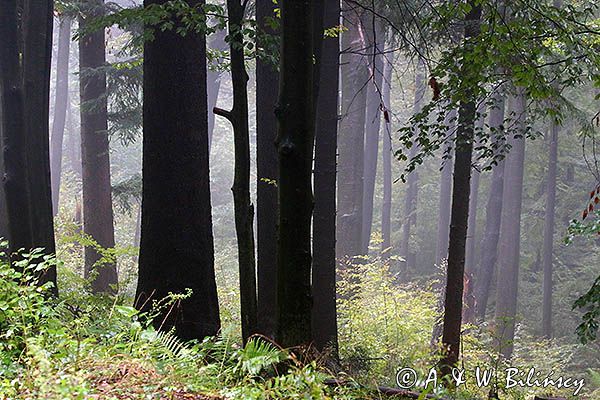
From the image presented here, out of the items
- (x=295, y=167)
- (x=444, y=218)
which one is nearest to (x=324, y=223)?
Answer: (x=295, y=167)

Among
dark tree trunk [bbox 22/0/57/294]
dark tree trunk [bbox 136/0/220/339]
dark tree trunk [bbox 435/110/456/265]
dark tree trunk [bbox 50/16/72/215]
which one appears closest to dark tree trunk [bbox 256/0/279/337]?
dark tree trunk [bbox 136/0/220/339]

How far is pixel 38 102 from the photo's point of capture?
889cm

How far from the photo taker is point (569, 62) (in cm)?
616

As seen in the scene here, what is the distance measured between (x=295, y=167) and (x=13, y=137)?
4950 millimetres

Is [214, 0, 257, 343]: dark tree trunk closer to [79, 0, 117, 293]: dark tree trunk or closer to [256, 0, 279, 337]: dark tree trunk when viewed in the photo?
[256, 0, 279, 337]: dark tree trunk

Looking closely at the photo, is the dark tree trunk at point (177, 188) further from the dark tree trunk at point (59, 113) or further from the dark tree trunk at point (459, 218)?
the dark tree trunk at point (59, 113)

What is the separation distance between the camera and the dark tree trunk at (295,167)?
463 centimetres

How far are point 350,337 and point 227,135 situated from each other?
4174 cm

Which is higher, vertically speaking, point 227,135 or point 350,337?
point 227,135

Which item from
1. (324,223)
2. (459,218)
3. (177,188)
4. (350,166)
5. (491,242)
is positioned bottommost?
(491,242)

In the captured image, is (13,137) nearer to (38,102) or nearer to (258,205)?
(38,102)

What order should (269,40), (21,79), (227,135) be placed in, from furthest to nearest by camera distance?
(227,135) < (21,79) < (269,40)

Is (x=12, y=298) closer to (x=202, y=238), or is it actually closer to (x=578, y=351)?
(x=202, y=238)

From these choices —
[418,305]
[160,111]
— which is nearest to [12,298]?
[160,111]
